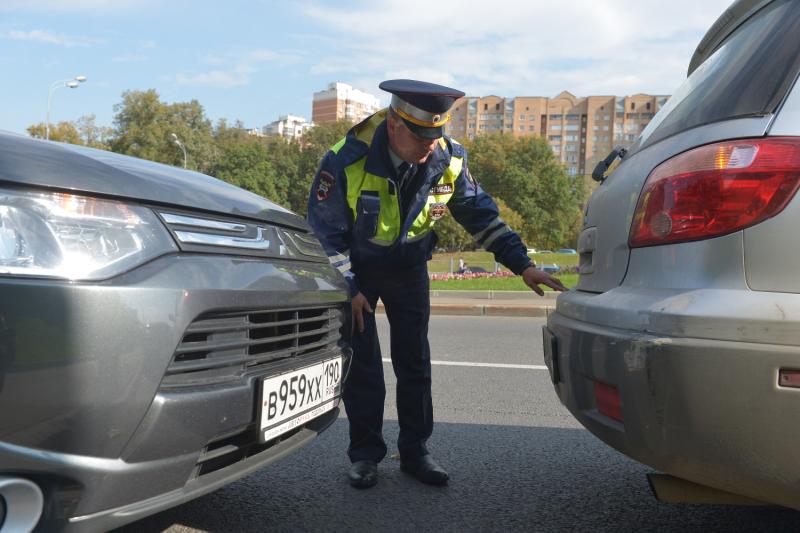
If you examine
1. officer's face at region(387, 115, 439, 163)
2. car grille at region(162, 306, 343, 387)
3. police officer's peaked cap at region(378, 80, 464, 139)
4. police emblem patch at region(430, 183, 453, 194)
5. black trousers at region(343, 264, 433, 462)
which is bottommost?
black trousers at region(343, 264, 433, 462)

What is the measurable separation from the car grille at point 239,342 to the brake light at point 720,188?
3.36ft

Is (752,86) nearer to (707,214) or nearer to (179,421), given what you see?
(707,214)

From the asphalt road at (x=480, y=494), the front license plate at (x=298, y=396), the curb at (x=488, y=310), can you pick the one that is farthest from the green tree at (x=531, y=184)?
the front license plate at (x=298, y=396)

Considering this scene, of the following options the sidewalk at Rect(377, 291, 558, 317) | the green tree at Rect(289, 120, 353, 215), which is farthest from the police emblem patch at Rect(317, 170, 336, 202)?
the green tree at Rect(289, 120, 353, 215)

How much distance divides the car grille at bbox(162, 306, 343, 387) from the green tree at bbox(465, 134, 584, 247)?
199 ft

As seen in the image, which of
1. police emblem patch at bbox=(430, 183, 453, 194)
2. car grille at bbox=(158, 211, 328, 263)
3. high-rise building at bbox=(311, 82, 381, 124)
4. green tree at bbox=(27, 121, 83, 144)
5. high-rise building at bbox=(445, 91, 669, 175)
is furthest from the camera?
high-rise building at bbox=(445, 91, 669, 175)

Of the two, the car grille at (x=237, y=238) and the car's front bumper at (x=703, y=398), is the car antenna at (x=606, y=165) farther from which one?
the car grille at (x=237, y=238)

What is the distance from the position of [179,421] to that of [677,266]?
3.98 ft

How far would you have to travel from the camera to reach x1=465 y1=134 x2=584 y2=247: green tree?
64.8m

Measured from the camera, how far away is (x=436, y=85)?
2967mm

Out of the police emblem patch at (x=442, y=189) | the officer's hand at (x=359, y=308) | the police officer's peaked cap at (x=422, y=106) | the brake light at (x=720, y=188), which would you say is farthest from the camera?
the police emblem patch at (x=442, y=189)

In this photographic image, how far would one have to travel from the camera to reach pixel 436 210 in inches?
122

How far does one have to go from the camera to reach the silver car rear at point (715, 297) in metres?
1.49

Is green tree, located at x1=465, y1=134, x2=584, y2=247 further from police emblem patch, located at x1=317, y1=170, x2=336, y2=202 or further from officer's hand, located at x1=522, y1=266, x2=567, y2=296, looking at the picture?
police emblem patch, located at x1=317, y1=170, x2=336, y2=202
